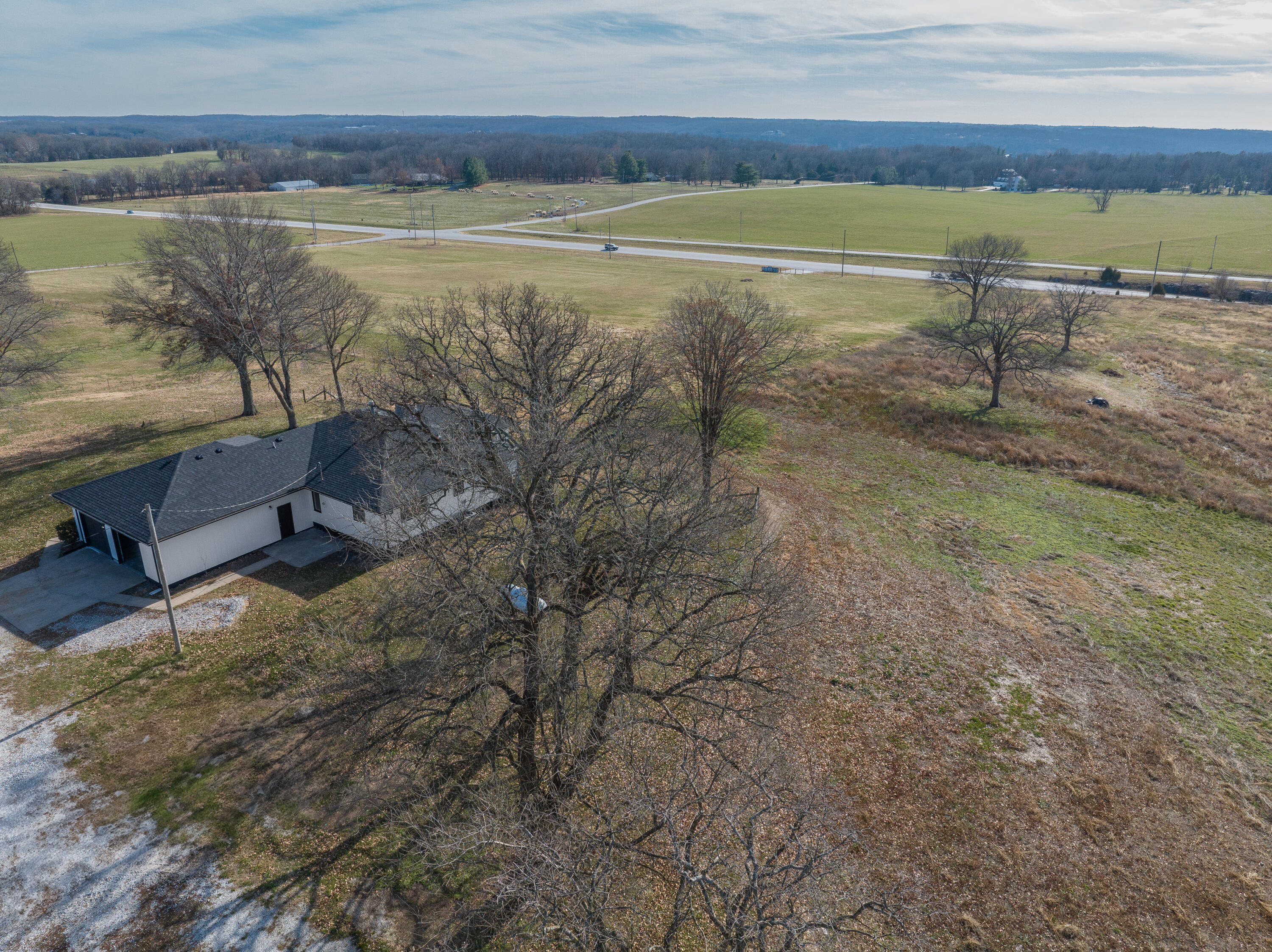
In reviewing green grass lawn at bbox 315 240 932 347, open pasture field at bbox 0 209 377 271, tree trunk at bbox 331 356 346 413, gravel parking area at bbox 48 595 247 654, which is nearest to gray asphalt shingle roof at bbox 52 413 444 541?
gravel parking area at bbox 48 595 247 654

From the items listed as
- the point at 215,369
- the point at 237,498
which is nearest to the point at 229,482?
the point at 237,498

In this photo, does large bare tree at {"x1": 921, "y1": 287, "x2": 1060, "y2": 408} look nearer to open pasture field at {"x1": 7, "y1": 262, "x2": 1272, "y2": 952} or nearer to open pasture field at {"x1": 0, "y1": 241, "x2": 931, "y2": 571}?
open pasture field at {"x1": 0, "y1": 241, "x2": 931, "y2": 571}

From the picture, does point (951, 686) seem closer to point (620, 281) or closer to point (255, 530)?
point (255, 530)

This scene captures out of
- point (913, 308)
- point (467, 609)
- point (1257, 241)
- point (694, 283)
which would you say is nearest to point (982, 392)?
point (913, 308)

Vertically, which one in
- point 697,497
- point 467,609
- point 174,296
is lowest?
point 467,609

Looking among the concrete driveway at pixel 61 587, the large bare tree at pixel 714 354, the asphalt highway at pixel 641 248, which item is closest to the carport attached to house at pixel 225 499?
the concrete driveway at pixel 61 587

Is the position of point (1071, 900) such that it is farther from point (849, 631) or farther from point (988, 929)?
point (849, 631)
